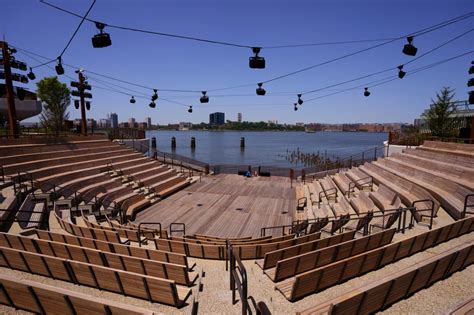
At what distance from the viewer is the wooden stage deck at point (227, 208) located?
45.9 ft

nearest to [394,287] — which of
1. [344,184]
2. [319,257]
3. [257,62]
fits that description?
[319,257]

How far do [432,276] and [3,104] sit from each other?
42.4 metres

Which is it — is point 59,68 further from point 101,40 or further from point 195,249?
point 195,249

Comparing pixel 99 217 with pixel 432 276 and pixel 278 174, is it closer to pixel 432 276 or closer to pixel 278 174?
pixel 432 276

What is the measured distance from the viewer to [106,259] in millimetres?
5781

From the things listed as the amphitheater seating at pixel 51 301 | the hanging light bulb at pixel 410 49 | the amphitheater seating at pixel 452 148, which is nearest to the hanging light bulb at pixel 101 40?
the amphitheater seating at pixel 51 301

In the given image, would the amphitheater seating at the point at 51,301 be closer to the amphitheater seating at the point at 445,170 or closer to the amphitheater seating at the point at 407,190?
the amphitheater seating at the point at 407,190

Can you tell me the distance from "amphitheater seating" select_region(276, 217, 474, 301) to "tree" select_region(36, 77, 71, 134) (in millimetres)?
42526

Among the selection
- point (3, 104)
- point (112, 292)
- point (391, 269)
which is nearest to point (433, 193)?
point (391, 269)

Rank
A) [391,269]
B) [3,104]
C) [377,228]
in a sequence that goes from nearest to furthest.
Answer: [391,269]
[377,228]
[3,104]

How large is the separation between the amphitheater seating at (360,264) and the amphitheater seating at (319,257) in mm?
225

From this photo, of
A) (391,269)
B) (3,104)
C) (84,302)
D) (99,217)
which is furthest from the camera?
(3,104)

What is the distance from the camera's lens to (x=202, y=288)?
5.54 m

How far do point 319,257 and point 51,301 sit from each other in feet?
17.2
